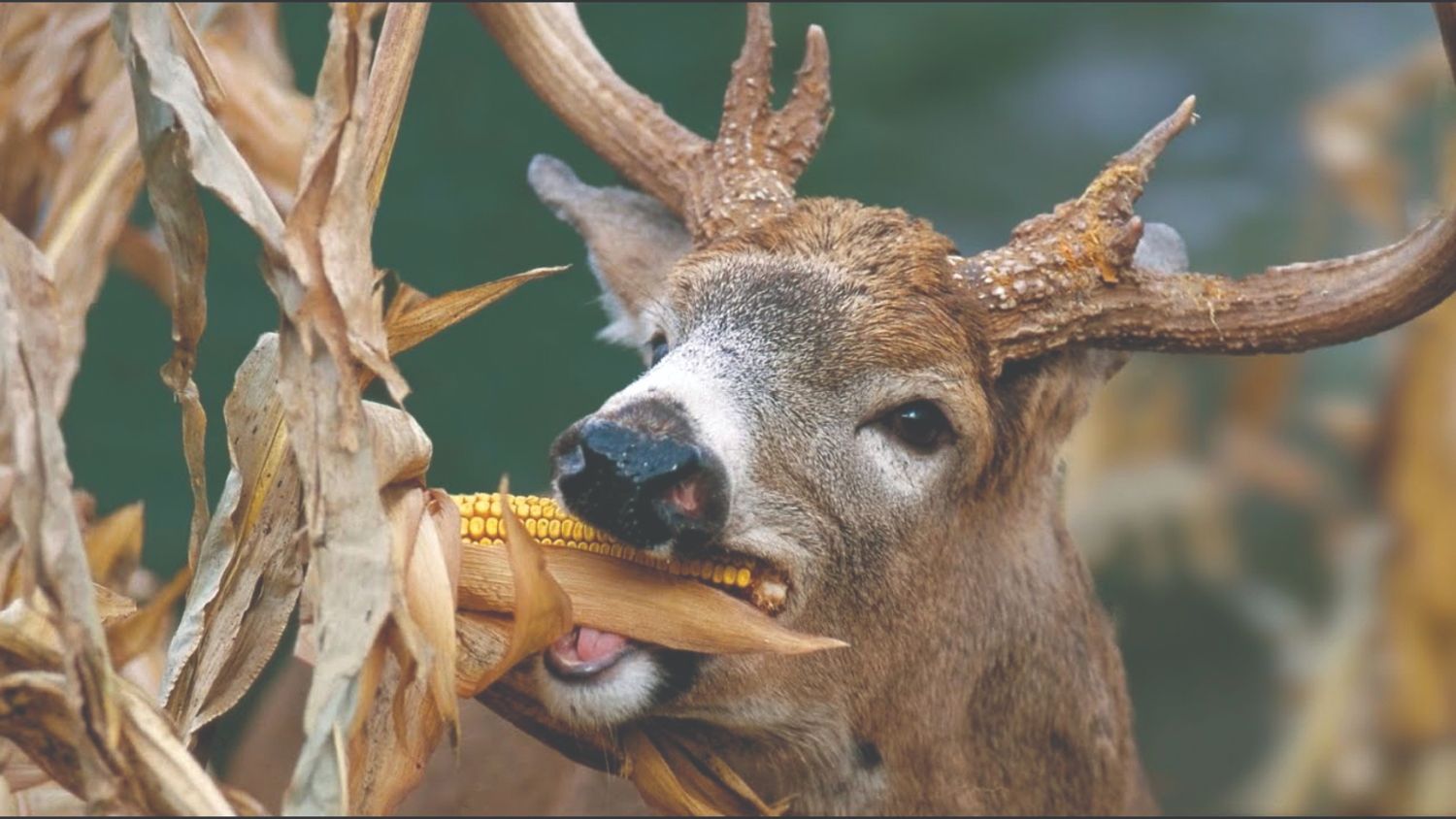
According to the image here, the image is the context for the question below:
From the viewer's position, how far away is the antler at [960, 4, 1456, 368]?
2896 mm

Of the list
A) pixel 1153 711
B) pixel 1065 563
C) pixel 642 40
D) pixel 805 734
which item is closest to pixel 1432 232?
pixel 1065 563

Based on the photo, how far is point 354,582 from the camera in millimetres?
2039

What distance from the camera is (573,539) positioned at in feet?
8.63

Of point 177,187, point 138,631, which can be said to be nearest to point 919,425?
point 177,187

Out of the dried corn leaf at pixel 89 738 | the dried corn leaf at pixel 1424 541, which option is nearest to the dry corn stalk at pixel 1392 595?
the dried corn leaf at pixel 1424 541

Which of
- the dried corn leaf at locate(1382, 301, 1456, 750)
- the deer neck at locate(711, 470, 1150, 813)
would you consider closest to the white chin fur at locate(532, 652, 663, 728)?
the deer neck at locate(711, 470, 1150, 813)

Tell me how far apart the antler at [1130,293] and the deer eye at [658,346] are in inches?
22.9

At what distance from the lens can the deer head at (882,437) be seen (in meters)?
2.64

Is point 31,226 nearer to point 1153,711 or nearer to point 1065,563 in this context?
point 1065,563

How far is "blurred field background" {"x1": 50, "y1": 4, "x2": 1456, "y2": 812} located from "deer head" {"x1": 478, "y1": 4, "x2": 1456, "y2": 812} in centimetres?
347

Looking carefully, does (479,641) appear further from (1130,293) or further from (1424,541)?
(1424,541)

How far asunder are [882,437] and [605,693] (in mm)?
662

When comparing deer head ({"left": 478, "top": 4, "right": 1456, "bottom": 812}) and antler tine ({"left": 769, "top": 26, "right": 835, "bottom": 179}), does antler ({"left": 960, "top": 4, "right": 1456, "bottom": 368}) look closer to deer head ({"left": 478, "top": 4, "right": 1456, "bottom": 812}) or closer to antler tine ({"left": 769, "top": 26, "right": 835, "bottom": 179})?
deer head ({"left": 478, "top": 4, "right": 1456, "bottom": 812})

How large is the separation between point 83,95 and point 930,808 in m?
2.54
